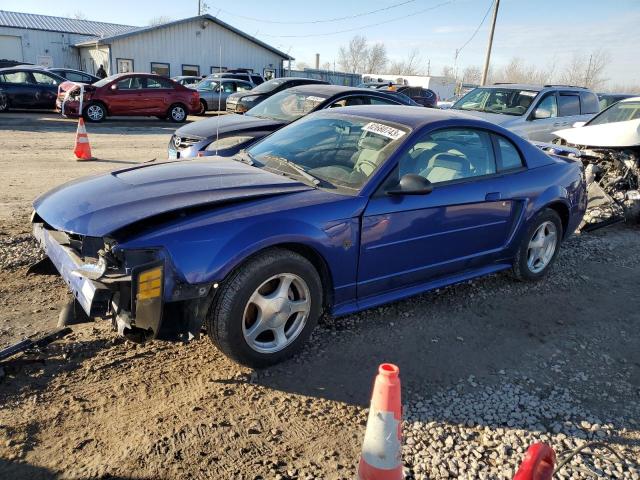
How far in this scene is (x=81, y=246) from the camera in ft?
10.2

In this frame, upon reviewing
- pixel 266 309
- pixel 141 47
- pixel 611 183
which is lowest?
pixel 266 309

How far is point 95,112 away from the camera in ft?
51.9

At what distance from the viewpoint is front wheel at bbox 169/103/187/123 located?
17.5m

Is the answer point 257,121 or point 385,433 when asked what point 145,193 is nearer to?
point 385,433

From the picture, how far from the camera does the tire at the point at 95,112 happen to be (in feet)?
51.3

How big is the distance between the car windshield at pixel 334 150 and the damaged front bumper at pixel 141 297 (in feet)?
4.19

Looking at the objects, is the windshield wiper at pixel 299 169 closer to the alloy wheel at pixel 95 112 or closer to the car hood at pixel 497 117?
the car hood at pixel 497 117

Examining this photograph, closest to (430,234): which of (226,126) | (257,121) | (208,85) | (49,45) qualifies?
(226,126)

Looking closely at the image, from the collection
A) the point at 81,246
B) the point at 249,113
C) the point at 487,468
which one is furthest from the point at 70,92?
the point at 487,468

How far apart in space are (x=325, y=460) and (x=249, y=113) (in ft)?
23.0

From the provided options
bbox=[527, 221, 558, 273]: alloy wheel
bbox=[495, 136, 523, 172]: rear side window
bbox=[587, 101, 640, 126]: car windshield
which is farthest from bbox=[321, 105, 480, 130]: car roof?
bbox=[587, 101, 640, 126]: car windshield

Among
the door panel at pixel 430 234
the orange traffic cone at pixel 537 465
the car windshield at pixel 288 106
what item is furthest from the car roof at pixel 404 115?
the car windshield at pixel 288 106

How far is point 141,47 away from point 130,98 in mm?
16557

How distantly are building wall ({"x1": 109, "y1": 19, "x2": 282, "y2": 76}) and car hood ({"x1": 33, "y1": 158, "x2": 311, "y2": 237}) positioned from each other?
2840cm
